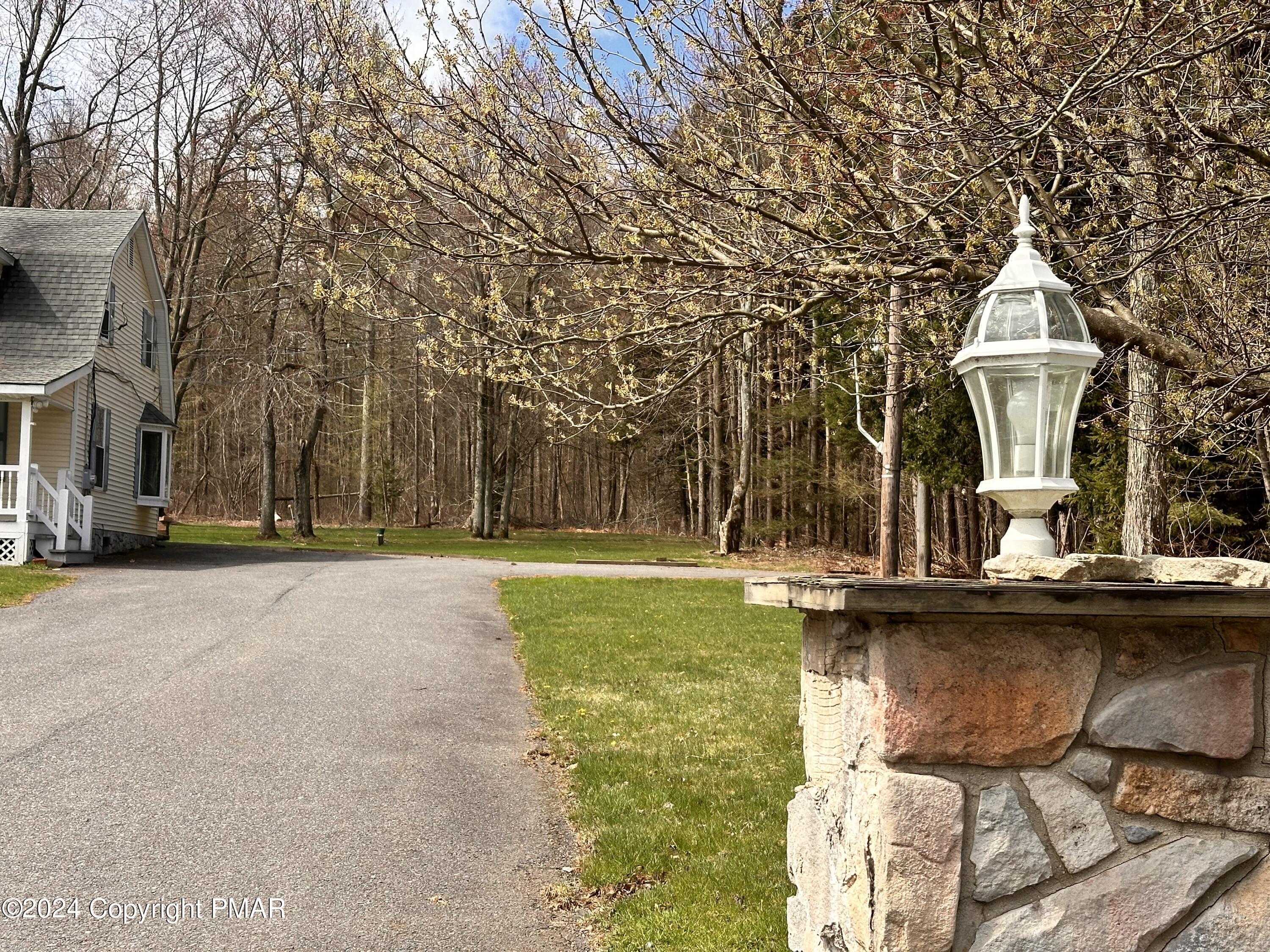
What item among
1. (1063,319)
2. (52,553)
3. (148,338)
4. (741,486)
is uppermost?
(148,338)

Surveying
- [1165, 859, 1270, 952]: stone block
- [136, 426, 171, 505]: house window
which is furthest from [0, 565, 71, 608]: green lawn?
[1165, 859, 1270, 952]: stone block

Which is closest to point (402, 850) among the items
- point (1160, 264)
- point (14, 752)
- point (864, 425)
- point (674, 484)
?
point (14, 752)

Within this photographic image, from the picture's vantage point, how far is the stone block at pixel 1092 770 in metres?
2.91

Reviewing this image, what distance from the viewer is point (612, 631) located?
12539 mm

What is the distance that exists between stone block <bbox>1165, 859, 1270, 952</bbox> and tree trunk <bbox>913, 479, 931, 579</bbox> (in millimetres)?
14668

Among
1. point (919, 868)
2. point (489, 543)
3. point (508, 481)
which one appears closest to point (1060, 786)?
point (919, 868)

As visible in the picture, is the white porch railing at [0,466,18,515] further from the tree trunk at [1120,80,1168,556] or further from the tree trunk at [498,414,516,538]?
the tree trunk at [1120,80,1168,556]

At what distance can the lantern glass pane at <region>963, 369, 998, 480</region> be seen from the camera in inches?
159

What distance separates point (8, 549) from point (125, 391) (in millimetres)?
5750

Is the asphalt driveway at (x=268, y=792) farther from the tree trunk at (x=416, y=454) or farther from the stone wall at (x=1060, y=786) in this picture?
the tree trunk at (x=416, y=454)

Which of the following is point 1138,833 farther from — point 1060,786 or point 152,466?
point 152,466

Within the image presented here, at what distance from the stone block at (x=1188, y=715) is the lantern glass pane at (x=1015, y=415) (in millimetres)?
1097

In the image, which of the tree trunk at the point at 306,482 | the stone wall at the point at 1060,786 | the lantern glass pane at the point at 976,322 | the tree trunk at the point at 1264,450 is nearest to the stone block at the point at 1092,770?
the stone wall at the point at 1060,786

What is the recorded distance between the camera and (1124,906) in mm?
2891
